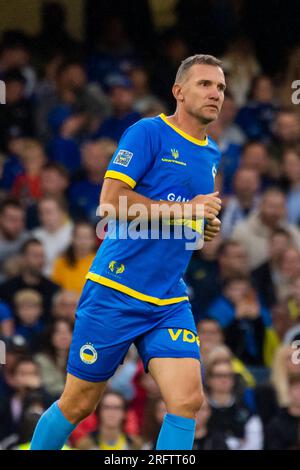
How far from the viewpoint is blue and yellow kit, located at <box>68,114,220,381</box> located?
6.35 meters

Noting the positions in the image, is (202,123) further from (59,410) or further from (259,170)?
(259,170)

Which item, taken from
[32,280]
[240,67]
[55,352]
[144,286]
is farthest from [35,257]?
[144,286]

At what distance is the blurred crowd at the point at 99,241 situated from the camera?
352 inches

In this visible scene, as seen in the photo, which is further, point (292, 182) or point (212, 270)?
point (292, 182)

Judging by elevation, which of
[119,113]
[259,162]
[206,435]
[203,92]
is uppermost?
[119,113]

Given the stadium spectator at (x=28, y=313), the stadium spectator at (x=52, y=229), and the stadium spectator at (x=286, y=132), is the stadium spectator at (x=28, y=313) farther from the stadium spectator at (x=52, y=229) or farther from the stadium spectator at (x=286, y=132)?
the stadium spectator at (x=286, y=132)

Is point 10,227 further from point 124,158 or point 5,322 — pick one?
point 124,158

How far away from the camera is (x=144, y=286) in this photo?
20.9 ft

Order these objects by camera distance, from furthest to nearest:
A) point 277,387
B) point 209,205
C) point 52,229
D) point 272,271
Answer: point 52,229, point 272,271, point 277,387, point 209,205

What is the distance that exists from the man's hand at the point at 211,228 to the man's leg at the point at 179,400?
0.64 m

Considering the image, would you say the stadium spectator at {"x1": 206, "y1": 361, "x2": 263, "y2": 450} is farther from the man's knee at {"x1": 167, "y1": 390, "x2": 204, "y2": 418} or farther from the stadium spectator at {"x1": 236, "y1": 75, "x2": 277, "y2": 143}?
the stadium spectator at {"x1": 236, "y1": 75, "x2": 277, "y2": 143}

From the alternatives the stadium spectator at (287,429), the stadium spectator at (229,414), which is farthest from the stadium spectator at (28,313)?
the stadium spectator at (287,429)

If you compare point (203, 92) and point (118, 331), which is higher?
point (203, 92)

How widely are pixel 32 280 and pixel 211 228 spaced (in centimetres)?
421
